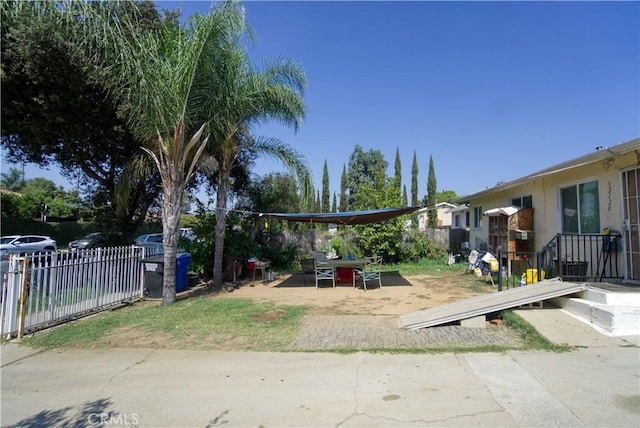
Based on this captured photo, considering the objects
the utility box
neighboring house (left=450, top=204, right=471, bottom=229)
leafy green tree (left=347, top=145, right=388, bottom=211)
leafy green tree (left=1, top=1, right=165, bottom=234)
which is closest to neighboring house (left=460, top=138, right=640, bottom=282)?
the utility box

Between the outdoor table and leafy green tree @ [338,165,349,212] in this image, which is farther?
leafy green tree @ [338,165,349,212]

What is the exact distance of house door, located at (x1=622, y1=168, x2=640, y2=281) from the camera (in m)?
7.15

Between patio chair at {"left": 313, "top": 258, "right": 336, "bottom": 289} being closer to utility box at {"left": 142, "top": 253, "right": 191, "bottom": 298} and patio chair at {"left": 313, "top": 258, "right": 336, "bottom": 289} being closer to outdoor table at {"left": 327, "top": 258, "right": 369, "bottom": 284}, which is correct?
outdoor table at {"left": 327, "top": 258, "right": 369, "bottom": 284}

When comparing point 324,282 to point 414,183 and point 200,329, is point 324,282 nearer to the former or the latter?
point 200,329

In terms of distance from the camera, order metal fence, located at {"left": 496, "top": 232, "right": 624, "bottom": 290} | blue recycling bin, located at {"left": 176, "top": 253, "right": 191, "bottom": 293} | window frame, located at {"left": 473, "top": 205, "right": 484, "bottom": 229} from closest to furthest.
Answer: metal fence, located at {"left": 496, "top": 232, "right": 624, "bottom": 290} → blue recycling bin, located at {"left": 176, "top": 253, "right": 191, "bottom": 293} → window frame, located at {"left": 473, "top": 205, "right": 484, "bottom": 229}

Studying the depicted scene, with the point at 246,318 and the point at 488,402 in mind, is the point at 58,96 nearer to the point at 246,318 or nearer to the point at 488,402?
the point at 246,318

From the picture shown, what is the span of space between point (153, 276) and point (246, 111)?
5.01 metres

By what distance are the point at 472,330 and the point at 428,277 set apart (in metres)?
7.11

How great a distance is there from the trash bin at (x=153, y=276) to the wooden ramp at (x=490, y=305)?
242 inches

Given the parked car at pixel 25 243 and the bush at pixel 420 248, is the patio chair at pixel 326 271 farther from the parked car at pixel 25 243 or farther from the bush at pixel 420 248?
the parked car at pixel 25 243

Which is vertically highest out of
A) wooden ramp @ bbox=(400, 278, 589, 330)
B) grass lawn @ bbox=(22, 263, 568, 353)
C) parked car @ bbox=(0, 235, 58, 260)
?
parked car @ bbox=(0, 235, 58, 260)

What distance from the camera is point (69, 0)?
549cm

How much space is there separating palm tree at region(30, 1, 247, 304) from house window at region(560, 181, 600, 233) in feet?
29.5

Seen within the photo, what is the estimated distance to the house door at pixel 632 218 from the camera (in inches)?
282
